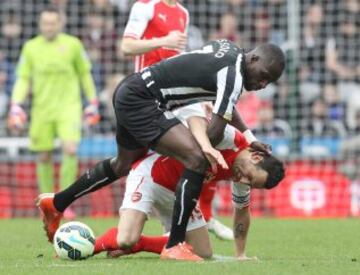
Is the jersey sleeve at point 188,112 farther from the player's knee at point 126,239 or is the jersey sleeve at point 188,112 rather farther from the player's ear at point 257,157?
the player's knee at point 126,239

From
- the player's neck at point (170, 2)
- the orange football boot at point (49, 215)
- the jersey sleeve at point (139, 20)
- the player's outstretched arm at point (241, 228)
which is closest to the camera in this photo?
the player's outstretched arm at point (241, 228)

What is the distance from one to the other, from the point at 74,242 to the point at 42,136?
5909 millimetres

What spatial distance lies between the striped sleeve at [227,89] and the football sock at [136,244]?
1175mm

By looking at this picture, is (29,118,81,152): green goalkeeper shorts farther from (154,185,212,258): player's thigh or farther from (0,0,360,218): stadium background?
(154,185,212,258): player's thigh

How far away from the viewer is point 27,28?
16.6 meters

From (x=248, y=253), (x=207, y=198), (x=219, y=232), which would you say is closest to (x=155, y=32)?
(x=207, y=198)

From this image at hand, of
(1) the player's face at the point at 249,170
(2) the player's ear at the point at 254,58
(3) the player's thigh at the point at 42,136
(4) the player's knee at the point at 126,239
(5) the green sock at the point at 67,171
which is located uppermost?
(2) the player's ear at the point at 254,58

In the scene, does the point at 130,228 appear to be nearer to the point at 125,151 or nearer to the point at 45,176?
the point at 125,151

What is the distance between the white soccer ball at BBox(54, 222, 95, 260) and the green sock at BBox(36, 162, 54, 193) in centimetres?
558

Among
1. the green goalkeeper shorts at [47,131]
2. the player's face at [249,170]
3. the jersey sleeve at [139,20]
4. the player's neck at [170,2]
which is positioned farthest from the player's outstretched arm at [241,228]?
the green goalkeeper shorts at [47,131]

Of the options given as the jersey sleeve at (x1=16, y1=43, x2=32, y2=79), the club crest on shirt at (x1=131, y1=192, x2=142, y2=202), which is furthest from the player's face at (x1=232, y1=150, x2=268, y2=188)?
the jersey sleeve at (x1=16, y1=43, x2=32, y2=79)

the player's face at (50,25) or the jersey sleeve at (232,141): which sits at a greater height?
the jersey sleeve at (232,141)

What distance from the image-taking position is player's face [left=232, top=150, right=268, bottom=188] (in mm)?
7297

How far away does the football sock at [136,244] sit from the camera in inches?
304
